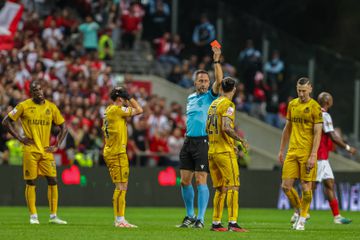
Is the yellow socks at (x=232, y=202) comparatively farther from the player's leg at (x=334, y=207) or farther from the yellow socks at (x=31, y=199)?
the player's leg at (x=334, y=207)

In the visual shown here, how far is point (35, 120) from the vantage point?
2084cm

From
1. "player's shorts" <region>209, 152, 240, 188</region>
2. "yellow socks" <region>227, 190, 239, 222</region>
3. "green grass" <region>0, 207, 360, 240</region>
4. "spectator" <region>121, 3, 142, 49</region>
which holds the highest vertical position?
"spectator" <region>121, 3, 142, 49</region>

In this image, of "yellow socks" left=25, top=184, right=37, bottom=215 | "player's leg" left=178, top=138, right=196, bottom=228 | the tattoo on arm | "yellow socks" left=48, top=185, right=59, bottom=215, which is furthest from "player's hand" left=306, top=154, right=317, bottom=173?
"yellow socks" left=25, top=184, right=37, bottom=215

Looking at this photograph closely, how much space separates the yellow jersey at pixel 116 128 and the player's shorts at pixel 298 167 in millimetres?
2923

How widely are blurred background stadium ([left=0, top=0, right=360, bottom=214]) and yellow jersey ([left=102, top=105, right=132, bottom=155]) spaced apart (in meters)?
9.44

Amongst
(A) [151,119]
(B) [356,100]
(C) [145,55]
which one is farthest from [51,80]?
(B) [356,100]

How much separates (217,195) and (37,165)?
3.76m

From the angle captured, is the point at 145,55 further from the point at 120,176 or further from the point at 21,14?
the point at 120,176

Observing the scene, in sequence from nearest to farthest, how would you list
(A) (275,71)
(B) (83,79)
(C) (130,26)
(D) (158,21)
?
(B) (83,79) < (A) (275,71) < (C) (130,26) < (D) (158,21)

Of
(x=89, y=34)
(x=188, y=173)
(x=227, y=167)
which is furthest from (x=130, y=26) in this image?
(x=227, y=167)

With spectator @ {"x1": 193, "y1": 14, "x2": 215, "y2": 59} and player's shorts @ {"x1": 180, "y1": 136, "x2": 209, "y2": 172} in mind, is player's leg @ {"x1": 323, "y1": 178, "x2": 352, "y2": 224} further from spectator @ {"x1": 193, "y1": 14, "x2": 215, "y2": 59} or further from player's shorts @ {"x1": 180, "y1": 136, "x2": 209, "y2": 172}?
spectator @ {"x1": 193, "y1": 14, "x2": 215, "y2": 59}

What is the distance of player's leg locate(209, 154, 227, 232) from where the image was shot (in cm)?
1884

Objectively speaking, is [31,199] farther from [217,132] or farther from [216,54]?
[216,54]

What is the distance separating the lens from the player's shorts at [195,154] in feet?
66.5
